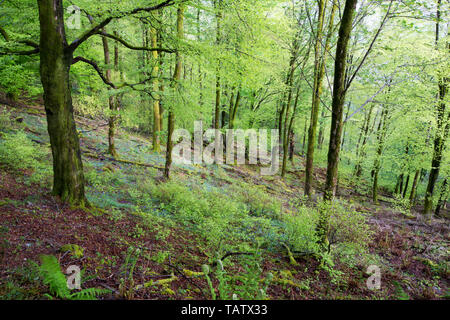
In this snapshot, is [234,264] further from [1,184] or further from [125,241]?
[1,184]

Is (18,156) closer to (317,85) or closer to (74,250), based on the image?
(74,250)

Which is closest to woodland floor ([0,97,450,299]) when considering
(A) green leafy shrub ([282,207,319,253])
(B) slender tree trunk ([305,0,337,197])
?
(A) green leafy shrub ([282,207,319,253])

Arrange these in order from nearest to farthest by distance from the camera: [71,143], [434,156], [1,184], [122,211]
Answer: [71,143], [1,184], [122,211], [434,156]

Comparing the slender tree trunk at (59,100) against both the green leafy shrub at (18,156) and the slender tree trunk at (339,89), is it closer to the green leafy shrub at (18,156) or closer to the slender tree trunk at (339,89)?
the green leafy shrub at (18,156)

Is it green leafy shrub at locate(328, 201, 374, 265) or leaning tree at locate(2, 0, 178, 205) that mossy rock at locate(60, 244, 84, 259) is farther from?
green leafy shrub at locate(328, 201, 374, 265)

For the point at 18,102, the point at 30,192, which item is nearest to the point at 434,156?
the point at 30,192

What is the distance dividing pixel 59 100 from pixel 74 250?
2.89 metres

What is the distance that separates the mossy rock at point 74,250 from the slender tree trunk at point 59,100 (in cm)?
168

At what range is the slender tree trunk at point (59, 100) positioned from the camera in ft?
13.3

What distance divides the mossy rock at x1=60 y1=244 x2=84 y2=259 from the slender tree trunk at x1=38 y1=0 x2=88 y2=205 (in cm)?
168

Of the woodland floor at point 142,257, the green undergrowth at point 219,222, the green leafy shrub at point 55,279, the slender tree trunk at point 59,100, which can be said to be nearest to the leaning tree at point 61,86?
the slender tree trunk at point 59,100

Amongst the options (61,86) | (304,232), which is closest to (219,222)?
(304,232)

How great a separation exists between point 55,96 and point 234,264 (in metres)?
4.89

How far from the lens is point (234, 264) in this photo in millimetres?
4480
